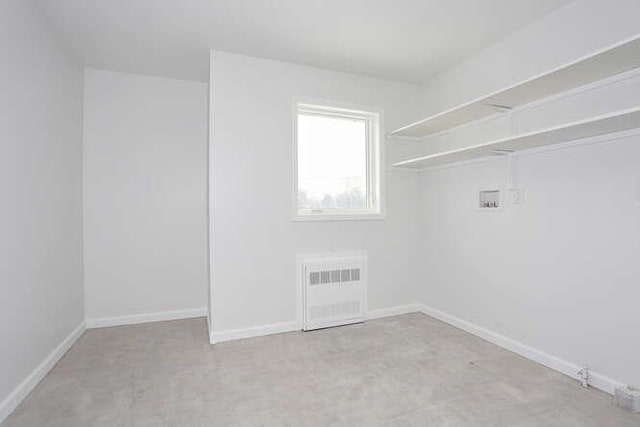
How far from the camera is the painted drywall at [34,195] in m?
1.87

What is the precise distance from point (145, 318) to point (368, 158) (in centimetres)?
288

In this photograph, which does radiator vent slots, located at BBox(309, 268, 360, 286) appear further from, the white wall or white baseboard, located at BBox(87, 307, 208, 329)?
white baseboard, located at BBox(87, 307, 208, 329)

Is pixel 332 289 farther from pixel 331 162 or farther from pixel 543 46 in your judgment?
pixel 543 46

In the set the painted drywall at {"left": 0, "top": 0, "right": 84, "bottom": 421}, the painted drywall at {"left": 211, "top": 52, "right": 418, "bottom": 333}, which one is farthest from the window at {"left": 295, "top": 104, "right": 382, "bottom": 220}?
the painted drywall at {"left": 0, "top": 0, "right": 84, "bottom": 421}

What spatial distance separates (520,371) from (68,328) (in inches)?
140

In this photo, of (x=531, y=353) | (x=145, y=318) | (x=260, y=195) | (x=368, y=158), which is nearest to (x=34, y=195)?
(x=260, y=195)

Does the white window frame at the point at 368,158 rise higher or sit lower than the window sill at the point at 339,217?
higher

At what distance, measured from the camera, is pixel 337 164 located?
3.45m

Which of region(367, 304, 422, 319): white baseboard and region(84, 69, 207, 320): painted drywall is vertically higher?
region(84, 69, 207, 320): painted drywall

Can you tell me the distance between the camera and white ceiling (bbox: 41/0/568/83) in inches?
88.7

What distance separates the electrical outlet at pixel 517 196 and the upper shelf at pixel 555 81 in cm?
66

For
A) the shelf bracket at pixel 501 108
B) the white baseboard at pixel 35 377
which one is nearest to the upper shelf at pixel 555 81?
the shelf bracket at pixel 501 108

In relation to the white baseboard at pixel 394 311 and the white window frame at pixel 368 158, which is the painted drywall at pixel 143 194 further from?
the white baseboard at pixel 394 311

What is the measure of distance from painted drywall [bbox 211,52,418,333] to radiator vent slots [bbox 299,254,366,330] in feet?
0.39
